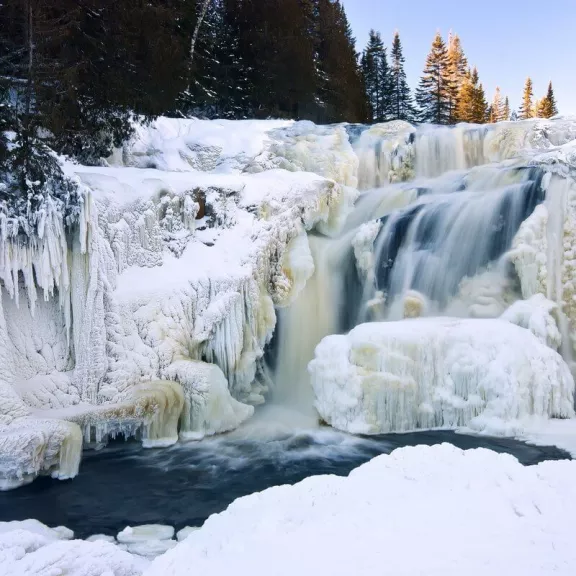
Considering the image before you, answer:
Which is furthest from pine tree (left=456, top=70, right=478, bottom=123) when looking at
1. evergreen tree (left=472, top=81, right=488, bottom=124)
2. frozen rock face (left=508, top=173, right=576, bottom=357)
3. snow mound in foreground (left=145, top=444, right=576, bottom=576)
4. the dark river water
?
snow mound in foreground (left=145, top=444, right=576, bottom=576)

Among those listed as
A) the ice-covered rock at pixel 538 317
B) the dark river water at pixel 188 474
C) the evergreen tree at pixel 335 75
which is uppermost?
the evergreen tree at pixel 335 75

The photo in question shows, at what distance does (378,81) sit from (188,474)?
31895 mm

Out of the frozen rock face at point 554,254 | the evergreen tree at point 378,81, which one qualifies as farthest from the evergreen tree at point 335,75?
the frozen rock face at point 554,254

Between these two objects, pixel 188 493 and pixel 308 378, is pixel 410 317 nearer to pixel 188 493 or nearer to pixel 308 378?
pixel 308 378

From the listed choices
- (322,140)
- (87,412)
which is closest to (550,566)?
(87,412)

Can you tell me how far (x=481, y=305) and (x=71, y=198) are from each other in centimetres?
673

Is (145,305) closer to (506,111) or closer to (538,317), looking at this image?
(538,317)

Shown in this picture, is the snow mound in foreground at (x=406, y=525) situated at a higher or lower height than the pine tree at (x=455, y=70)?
lower

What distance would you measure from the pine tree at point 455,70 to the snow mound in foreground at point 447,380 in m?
28.2

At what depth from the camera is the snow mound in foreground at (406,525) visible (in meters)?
2.77

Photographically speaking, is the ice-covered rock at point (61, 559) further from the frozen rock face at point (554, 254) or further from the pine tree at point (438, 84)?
the pine tree at point (438, 84)

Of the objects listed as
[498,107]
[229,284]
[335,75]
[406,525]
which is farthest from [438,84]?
[406,525]

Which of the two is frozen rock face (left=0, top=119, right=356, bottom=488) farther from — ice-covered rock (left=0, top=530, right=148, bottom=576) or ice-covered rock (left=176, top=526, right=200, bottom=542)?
ice-covered rock (left=0, top=530, right=148, bottom=576)

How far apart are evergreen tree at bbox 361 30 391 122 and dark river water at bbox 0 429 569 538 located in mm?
A: 28979
